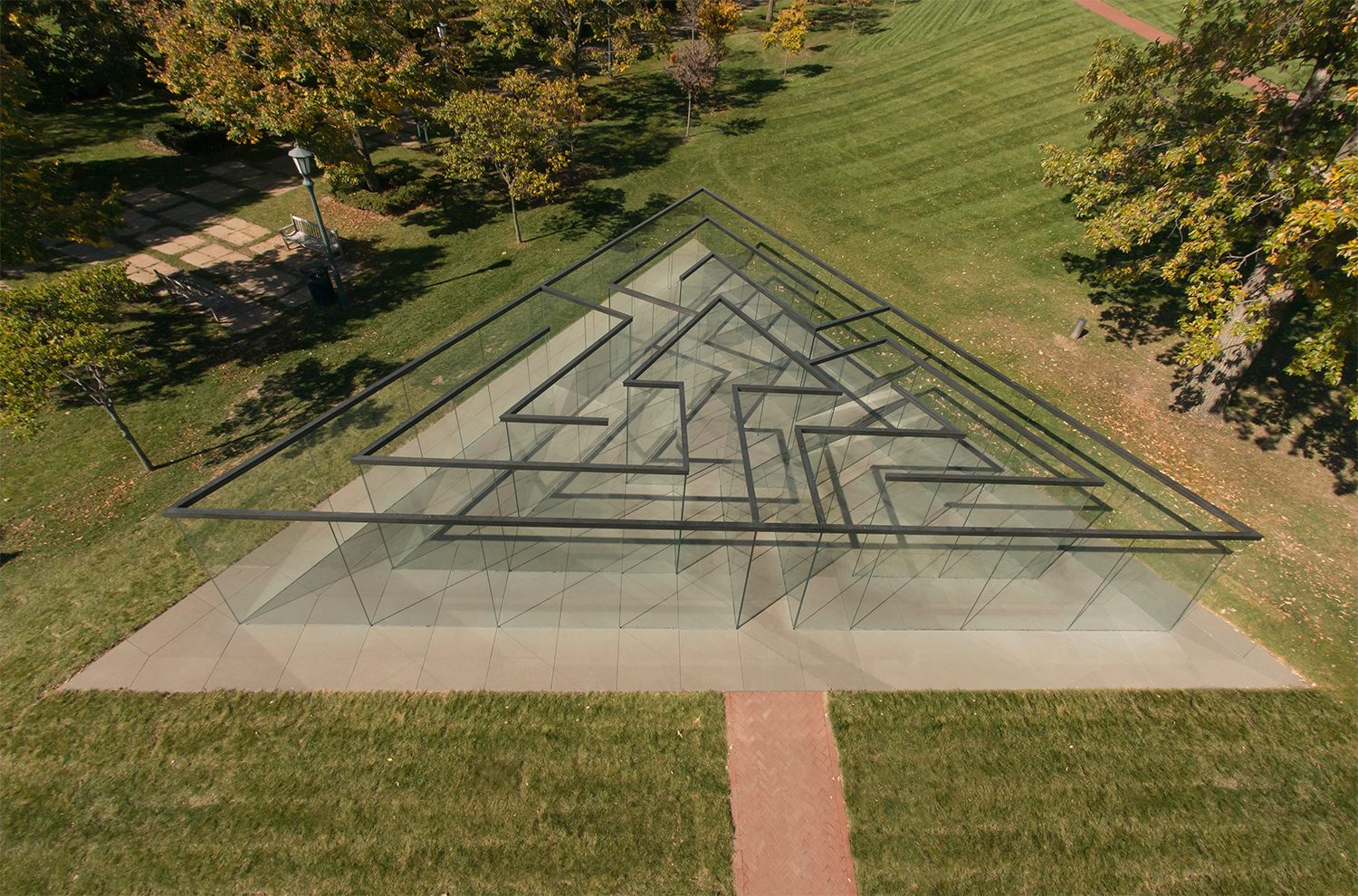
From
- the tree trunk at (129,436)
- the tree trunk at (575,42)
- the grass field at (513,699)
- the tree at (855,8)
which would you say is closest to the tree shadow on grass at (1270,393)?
the grass field at (513,699)

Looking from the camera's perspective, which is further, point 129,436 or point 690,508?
point 129,436

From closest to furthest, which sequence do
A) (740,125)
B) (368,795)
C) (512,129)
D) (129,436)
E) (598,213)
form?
(368,795) < (129,436) < (512,129) < (598,213) < (740,125)

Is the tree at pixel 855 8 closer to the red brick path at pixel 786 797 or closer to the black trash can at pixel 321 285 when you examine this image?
the black trash can at pixel 321 285

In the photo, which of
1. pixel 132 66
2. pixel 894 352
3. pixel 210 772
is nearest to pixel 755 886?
pixel 210 772

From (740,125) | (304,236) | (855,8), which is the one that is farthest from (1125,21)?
(304,236)

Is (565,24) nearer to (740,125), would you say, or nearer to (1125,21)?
(740,125)

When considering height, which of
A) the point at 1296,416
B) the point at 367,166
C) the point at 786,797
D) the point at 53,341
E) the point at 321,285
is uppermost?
the point at 53,341
